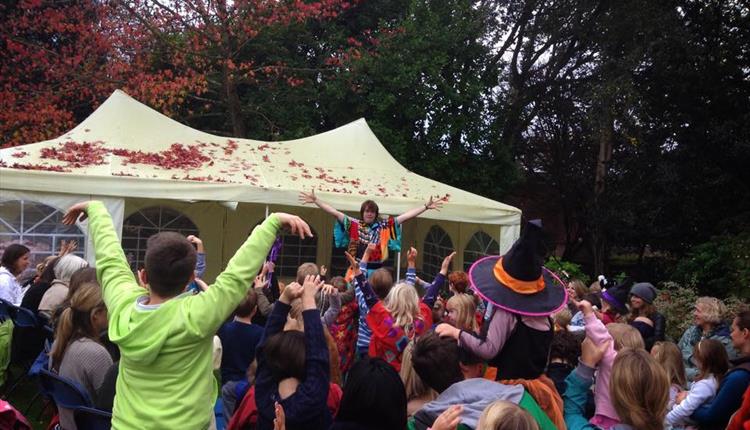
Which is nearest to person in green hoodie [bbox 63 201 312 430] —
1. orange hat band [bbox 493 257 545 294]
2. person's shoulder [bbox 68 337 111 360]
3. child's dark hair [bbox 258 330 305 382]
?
child's dark hair [bbox 258 330 305 382]

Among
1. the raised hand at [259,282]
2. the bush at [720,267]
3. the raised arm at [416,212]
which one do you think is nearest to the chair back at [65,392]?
the raised hand at [259,282]

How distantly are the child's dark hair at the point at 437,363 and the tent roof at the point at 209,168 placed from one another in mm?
6430

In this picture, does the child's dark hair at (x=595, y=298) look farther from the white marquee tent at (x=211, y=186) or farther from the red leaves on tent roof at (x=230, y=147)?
the red leaves on tent roof at (x=230, y=147)

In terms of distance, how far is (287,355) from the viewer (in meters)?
2.56

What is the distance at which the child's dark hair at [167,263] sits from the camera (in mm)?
2258

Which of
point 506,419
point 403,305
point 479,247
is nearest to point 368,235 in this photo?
point 403,305

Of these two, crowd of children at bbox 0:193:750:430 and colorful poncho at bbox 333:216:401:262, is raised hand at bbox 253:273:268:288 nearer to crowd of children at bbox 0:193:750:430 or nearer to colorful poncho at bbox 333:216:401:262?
crowd of children at bbox 0:193:750:430

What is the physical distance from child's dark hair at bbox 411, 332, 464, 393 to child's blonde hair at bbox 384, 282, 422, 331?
1.13 m

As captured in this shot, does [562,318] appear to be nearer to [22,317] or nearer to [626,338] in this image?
[626,338]

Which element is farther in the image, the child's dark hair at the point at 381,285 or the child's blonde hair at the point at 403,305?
the child's dark hair at the point at 381,285

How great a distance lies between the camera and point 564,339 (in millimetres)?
3748

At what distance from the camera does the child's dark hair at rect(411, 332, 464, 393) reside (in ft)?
9.07

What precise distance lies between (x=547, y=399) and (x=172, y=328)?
160 centimetres

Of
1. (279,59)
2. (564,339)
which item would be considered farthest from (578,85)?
(564,339)
